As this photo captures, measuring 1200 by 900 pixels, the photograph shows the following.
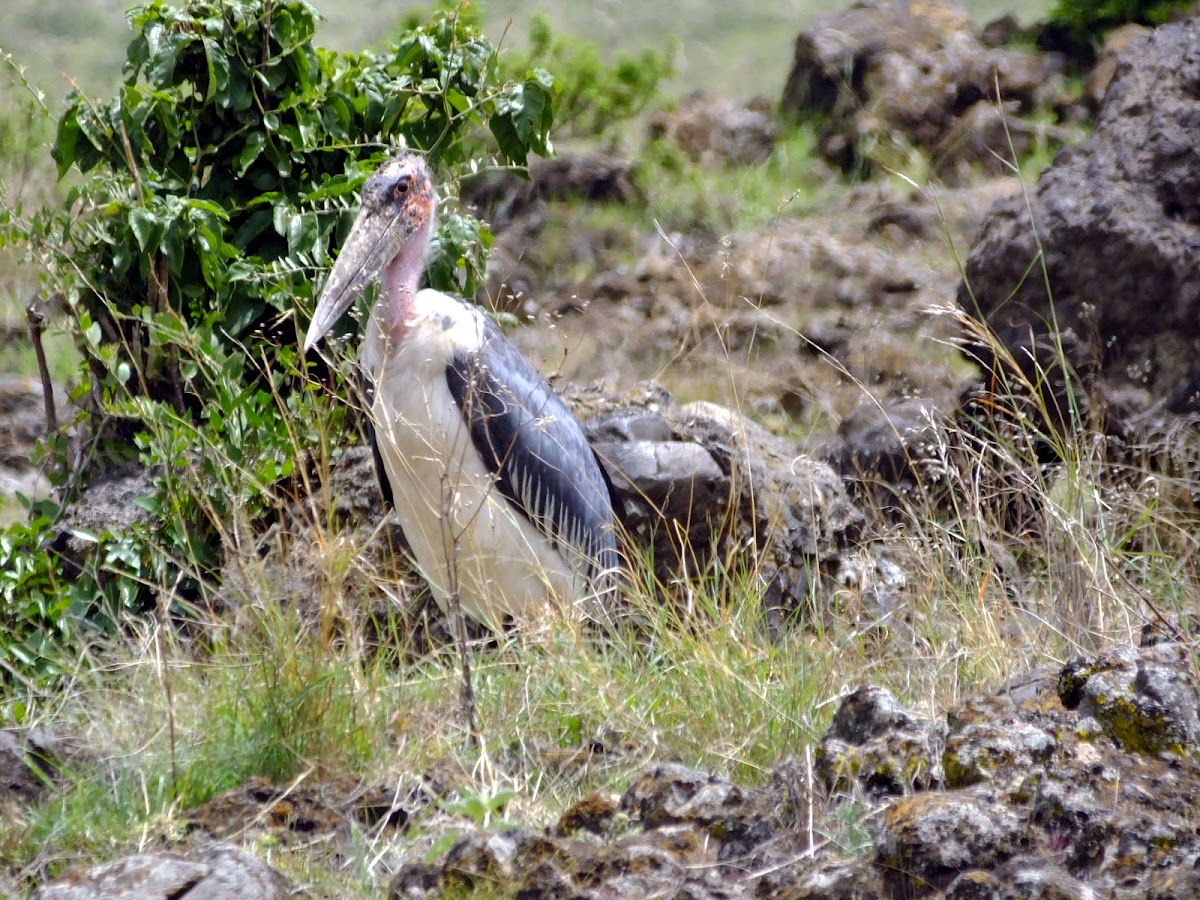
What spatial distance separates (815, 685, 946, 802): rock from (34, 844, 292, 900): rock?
90 centimetres

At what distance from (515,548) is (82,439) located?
1389 millimetres

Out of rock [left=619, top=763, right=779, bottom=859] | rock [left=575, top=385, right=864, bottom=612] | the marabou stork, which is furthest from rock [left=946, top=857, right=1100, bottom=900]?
rock [left=575, top=385, right=864, bottom=612]

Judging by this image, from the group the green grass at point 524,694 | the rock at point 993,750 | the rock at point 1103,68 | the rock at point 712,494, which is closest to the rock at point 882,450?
the rock at point 712,494

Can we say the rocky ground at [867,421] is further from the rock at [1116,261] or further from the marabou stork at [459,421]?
the marabou stork at [459,421]

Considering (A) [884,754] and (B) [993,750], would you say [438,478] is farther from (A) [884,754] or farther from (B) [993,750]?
(B) [993,750]

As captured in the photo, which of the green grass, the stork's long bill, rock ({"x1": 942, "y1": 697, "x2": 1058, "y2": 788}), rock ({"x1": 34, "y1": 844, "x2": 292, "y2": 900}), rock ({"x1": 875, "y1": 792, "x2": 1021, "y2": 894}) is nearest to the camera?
rock ({"x1": 875, "y1": 792, "x2": 1021, "y2": 894})

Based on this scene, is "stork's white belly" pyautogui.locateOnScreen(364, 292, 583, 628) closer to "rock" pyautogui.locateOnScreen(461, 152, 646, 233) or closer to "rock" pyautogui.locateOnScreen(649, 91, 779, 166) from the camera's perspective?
"rock" pyautogui.locateOnScreen(461, 152, 646, 233)

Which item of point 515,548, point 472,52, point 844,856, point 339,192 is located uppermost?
point 472,52

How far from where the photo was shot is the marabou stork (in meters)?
4.53

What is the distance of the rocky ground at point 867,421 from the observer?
93.4 inches

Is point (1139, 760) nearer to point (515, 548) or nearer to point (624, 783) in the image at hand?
point (624, 783)

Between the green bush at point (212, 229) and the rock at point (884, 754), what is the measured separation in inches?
84.0

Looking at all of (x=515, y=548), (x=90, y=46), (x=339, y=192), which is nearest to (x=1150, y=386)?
(x=515, y=548)

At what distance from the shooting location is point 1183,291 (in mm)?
5410
